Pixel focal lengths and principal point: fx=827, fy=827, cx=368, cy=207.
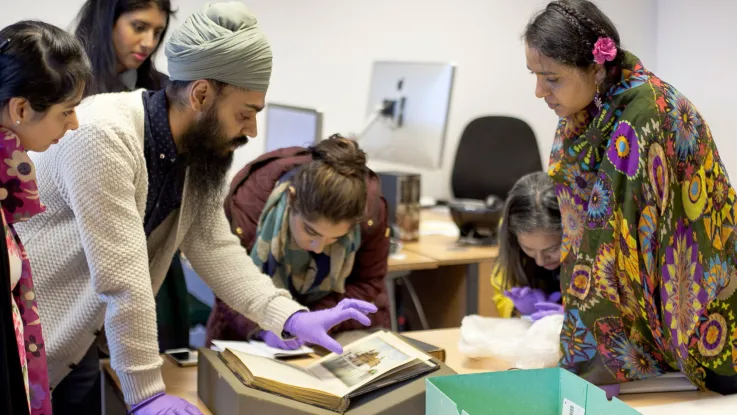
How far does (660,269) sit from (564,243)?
195mm

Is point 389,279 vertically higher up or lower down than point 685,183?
lower down

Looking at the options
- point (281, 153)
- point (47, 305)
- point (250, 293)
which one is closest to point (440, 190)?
point (281, 153)

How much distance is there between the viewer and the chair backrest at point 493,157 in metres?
4.19

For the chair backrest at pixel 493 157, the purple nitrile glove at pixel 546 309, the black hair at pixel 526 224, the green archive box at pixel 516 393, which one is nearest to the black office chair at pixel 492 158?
the chair backrest at pixel 493 157

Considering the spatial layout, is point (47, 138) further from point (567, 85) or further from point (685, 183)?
point (685, 183)

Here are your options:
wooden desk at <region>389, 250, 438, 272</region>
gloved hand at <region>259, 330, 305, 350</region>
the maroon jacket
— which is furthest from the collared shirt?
wooden desk at <region>389, 250, 438, 272</region>

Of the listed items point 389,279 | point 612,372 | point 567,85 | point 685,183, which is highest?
point 567,85

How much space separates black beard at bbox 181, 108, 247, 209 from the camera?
1.53 m

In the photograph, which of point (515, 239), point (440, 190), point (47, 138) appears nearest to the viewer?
point (47, 138)

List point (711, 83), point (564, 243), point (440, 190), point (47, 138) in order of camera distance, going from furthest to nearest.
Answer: point (440, 190) → point (711, 83) → point (564, 243) → point (47, 138)

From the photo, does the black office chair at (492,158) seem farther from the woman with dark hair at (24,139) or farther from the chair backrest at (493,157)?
the woman with dark hair at (24,139)

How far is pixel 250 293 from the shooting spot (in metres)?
1.71

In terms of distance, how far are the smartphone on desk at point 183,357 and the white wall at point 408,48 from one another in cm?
237

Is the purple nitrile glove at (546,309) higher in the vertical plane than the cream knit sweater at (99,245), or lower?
lower
